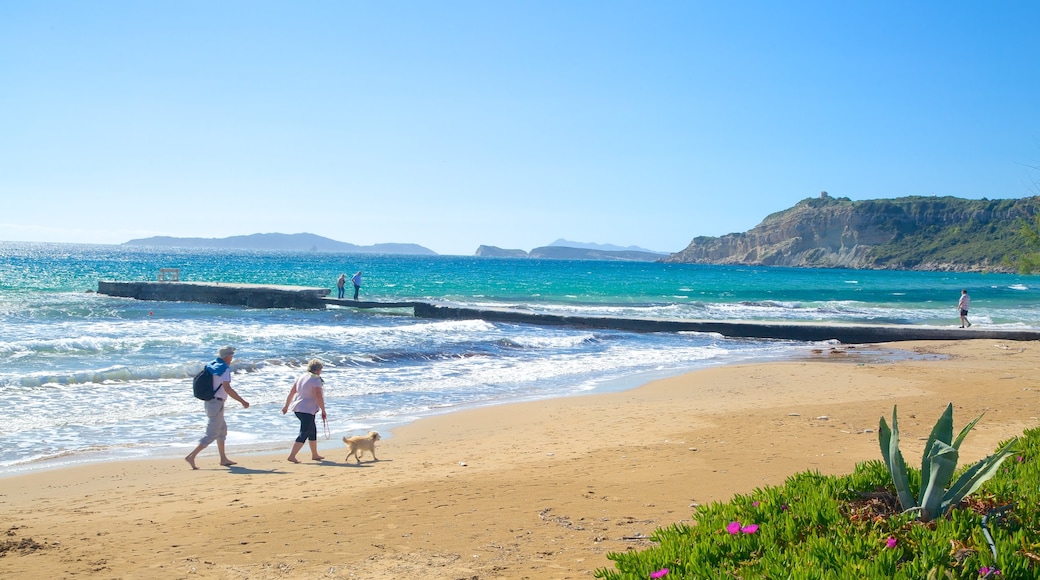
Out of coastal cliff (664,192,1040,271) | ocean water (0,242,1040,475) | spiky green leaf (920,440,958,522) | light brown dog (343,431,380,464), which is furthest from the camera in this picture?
coastal cliff (664,192,1040,271)

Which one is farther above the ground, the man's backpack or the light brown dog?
the man's backpack

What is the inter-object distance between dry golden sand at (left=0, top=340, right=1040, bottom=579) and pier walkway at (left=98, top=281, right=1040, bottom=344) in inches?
537

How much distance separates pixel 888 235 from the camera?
14988 cm

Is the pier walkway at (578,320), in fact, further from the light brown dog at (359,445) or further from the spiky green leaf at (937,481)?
the spiky green leaf at (937,481)

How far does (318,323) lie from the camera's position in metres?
28.7

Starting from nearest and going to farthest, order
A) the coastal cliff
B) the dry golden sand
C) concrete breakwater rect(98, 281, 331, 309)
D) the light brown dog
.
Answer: the dry golden sand, the light brown dog, concrete breakwater rect(98, 281, 331, 309), the coastal cliff

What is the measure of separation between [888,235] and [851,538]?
162763 millimetres

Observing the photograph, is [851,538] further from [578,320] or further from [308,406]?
[578,320]

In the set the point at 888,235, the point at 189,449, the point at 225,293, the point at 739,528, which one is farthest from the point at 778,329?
the point at 888,235

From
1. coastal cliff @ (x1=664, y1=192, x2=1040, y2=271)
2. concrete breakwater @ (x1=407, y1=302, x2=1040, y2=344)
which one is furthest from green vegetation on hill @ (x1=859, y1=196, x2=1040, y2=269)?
concrete breakwater @ (x1=407, y1=302, x2=1040, y2=344)

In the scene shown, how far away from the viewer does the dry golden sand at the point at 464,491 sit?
514 cm

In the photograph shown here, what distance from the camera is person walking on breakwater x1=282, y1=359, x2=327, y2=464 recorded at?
885 centimetres

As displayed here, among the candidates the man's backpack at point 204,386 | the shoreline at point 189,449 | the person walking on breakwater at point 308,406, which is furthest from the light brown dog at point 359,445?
the man's backpack at point 204,386

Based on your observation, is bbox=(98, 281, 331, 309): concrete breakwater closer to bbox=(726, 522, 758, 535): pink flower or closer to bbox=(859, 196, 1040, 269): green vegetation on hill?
bbox=(726, 522, 758, 535): pink flower
